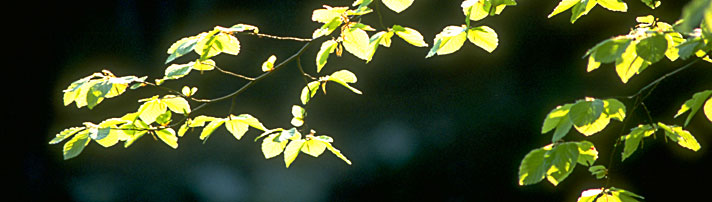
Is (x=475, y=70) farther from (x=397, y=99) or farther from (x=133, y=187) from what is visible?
(x=133, y=187)

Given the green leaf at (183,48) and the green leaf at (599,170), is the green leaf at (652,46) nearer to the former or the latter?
the green leaf at (599,170)

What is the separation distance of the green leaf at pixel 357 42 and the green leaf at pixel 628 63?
1.18 feet

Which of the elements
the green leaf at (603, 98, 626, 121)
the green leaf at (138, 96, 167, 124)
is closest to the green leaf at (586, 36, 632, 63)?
the green leaf at (603, 98, 626, 121)

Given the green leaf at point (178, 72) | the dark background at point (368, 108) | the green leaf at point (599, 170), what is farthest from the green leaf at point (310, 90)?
the dark background at point (368, 108)

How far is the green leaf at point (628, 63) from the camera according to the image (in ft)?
2.60

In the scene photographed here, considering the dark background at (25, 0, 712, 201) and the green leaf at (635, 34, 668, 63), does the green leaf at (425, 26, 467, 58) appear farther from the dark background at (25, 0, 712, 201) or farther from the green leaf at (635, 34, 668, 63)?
the dark background at (25, 0, 712, 201)

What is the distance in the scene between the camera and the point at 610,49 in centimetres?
77

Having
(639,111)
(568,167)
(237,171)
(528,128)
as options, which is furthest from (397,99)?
(568,167)

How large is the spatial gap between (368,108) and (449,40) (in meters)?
1.53

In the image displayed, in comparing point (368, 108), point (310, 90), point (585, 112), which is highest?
point (585, 112)

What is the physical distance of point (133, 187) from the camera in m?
2.66

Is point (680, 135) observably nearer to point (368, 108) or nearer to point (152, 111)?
point (152, 111)

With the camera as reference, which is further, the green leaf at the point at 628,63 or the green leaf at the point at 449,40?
the green leaf at the point at 449,40

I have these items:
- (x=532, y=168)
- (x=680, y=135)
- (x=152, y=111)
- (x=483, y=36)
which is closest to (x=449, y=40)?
(x=483, y=36)
